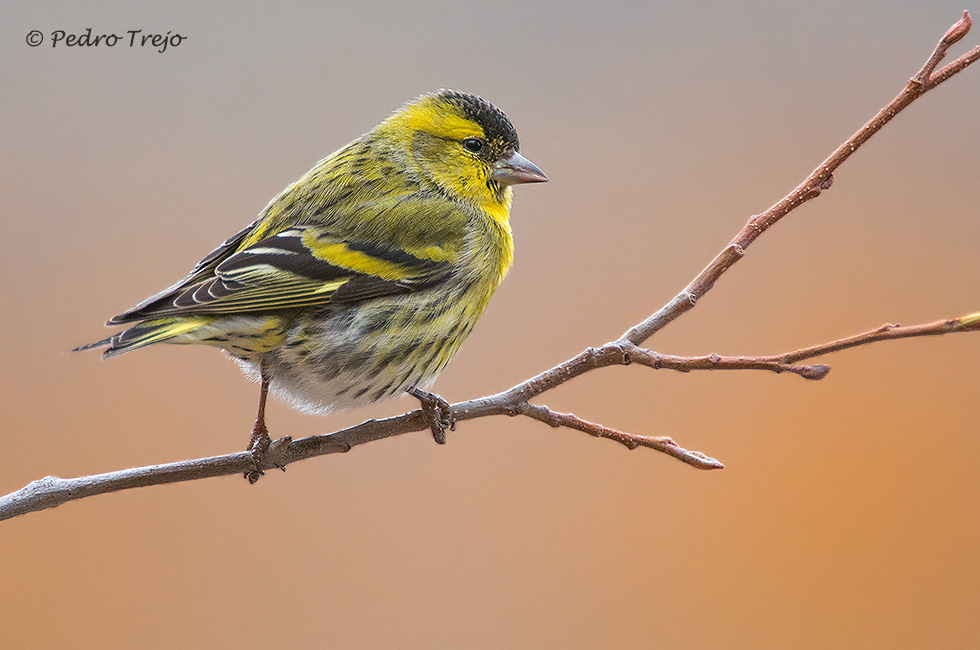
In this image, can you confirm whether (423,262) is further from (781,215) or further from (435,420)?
(781,215)

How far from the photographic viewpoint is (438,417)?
1823 millimetres

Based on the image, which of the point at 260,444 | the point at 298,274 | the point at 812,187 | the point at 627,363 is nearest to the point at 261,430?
the point at 260,444

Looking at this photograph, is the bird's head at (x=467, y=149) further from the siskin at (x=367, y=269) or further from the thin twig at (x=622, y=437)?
the thin twig at (x=622, y=437)

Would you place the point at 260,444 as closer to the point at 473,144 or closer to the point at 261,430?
the point at 261,430


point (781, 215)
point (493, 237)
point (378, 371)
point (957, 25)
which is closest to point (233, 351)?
point (378, 371)

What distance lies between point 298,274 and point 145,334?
14.4 inches

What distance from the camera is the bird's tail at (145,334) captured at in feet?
4.85

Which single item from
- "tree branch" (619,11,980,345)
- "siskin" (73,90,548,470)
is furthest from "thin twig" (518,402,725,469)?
"siskin" (73,90,548,470)

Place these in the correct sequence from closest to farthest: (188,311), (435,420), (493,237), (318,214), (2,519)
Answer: (2,519) < (188,311) < (435,420) < (318,214) < (493,237)

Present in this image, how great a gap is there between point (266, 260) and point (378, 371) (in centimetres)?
34

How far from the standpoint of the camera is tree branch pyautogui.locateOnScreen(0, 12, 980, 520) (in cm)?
117

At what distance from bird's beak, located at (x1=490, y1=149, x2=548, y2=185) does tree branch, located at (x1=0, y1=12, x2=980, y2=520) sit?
2.21 ft

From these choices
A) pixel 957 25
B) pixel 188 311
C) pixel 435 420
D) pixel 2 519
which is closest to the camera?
pixel 957 25

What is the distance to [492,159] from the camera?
217 centimetres
